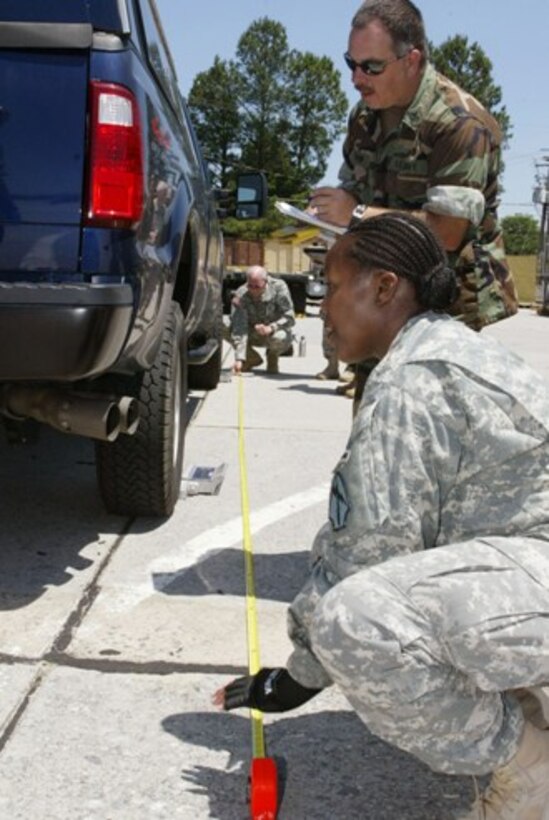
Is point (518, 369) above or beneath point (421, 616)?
above

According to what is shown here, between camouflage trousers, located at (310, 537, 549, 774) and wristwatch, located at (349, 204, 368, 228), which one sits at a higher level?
wristwatch, located at (349, 204, 368, 228)

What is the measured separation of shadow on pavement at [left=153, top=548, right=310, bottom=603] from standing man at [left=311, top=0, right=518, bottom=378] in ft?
3.44

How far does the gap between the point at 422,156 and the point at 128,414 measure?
1219mm

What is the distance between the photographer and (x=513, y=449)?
212 centimetres

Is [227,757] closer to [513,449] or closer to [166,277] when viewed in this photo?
[513,449]

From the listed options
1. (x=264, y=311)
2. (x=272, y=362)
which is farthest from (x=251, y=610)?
(x=264, y=311)

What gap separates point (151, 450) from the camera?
13.5 ft

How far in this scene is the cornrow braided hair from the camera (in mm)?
2299

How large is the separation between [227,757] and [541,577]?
0.93m

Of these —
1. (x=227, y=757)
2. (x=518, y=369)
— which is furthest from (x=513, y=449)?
(x=227, y=757)

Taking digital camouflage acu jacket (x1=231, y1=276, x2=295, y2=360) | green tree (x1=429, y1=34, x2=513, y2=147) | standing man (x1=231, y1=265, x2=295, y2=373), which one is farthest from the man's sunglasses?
green tree (x1=429, y1=34, x2=513, y2=147)

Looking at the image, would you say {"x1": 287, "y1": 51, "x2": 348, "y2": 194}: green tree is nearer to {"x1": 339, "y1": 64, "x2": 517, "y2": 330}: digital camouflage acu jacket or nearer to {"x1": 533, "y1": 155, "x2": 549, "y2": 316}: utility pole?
{"x1": 533, "y1": 155, "x2": 549, "y2": 316}: utility pole

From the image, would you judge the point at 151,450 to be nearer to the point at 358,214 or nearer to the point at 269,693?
the point at 358,214

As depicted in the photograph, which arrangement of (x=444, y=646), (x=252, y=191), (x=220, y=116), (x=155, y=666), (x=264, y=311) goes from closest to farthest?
(x=444, y=646) → (x=155, y=666) → (x=252, y=191) → (x=264, y=311) → (x=220, y=116)
